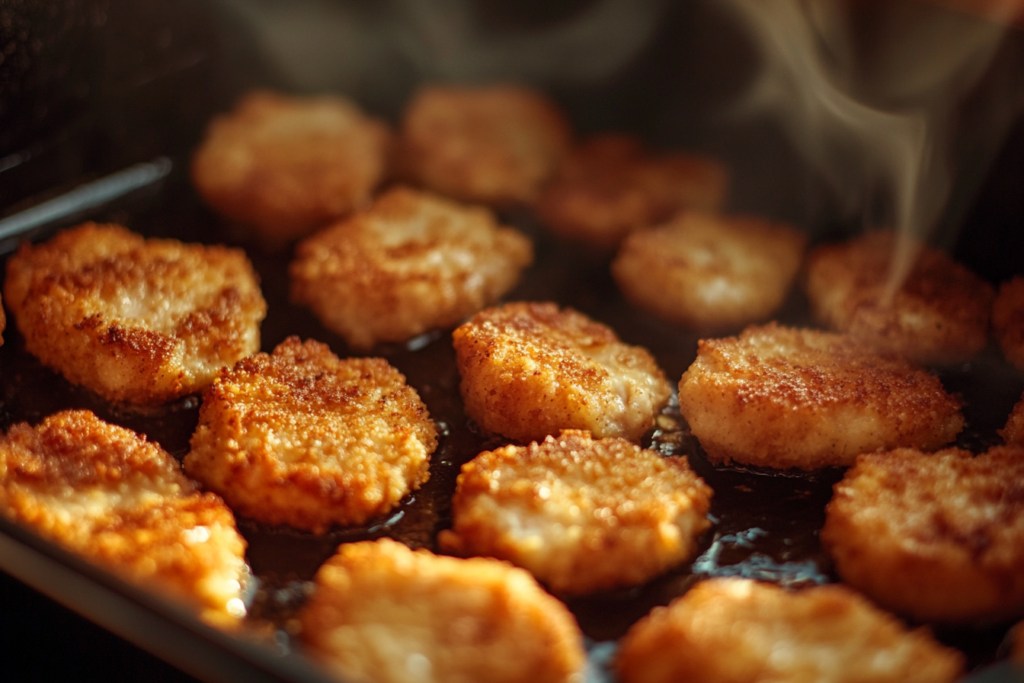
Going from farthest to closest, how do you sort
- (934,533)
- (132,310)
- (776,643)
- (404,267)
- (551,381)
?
1. (404,267)
2. (132,310)
3. (551,381)
4. (934,533)
5. (776,643)

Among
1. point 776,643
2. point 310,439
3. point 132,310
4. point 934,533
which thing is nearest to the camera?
point 776,643

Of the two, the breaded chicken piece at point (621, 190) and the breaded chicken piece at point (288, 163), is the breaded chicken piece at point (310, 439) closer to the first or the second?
the breaded chicken piece at point (288, 163)

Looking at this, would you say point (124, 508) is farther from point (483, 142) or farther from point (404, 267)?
point (483, 142)

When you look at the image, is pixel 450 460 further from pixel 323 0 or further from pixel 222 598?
pixel 323 0

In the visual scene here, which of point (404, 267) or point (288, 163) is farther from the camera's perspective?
point (288, 163)

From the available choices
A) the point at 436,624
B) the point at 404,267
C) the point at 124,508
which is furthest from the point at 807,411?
the point at 124,508

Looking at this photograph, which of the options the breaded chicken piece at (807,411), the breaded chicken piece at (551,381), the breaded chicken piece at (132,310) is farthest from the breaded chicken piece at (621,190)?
the breaded chicken piece at (132,310)
